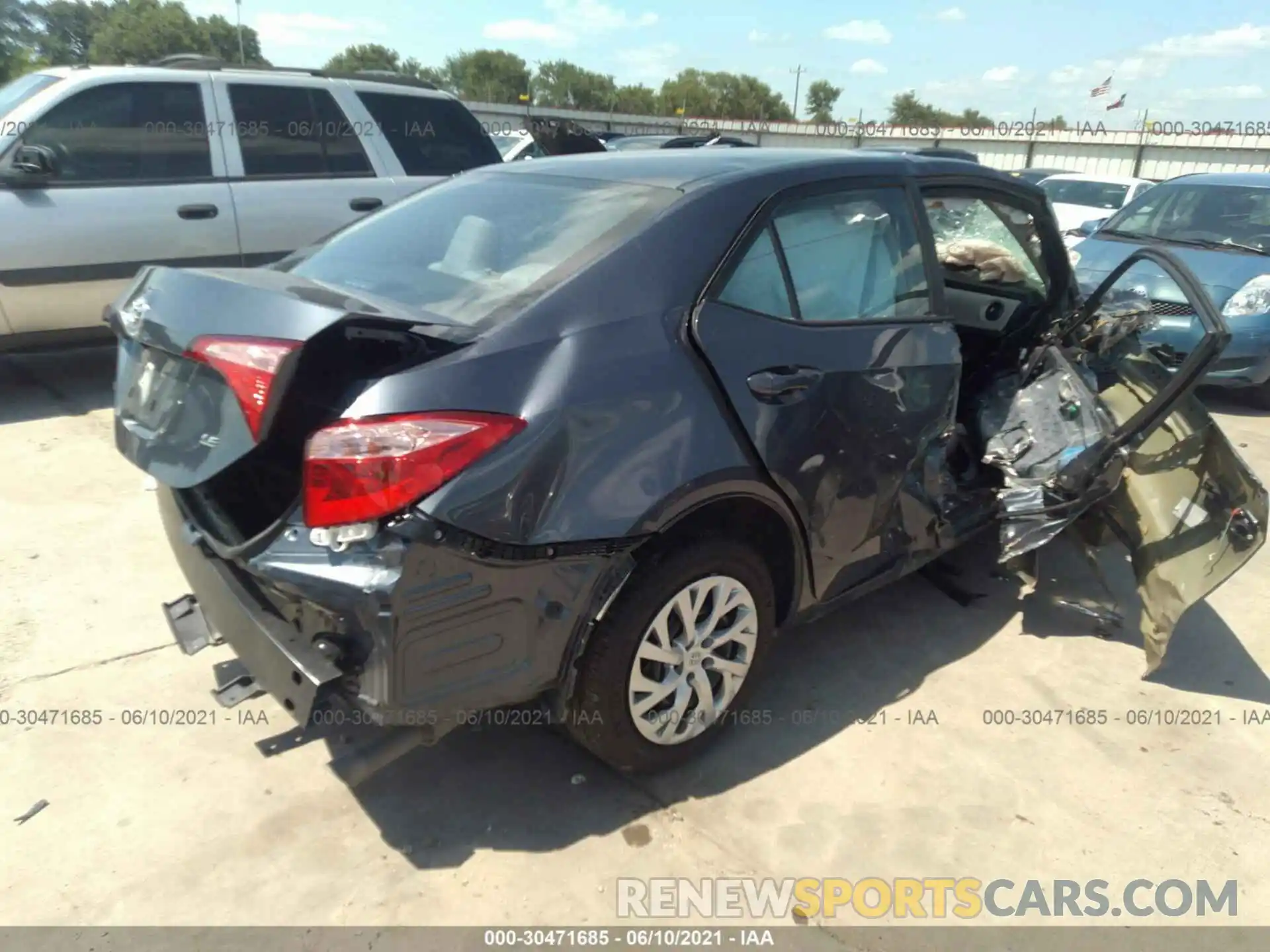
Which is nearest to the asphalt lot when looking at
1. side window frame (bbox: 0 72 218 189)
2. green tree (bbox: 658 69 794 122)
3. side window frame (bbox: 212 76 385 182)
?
side window frame (bbox: 0 72 218 189)

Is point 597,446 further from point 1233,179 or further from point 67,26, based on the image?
point 67,26

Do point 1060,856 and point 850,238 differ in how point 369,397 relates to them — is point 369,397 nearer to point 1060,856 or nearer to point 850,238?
point 850,238

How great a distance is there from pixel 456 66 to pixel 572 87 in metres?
15.6

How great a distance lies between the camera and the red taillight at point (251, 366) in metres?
1.95

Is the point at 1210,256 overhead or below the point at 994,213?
below

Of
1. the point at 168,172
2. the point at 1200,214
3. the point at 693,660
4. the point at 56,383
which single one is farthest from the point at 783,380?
the point at 1200,214

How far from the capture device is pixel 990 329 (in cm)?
409

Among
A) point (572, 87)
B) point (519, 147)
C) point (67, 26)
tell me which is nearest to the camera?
point (519, 147)

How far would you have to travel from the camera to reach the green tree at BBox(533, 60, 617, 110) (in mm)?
87375

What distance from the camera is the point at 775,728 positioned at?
2932mm

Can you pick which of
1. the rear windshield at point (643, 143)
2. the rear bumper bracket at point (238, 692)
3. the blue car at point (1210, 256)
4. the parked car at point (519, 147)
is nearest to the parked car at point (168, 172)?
the rear bumper bracket at point (238, 692)

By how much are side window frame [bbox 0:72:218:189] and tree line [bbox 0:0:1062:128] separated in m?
32.9

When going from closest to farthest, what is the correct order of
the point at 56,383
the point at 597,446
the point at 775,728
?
the point at 597,446
the point at 775,728
the point at 56,383

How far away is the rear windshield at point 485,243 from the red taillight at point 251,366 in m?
0.44
